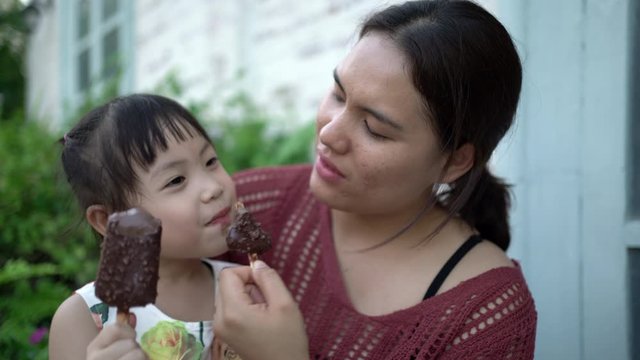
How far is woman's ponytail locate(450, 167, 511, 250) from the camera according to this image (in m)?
2.29

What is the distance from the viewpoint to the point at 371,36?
1969 millimetres

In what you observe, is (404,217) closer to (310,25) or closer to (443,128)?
(443,128)

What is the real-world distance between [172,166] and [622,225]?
5.14 feet

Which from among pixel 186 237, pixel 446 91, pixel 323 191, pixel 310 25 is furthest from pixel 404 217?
pixel 310 25

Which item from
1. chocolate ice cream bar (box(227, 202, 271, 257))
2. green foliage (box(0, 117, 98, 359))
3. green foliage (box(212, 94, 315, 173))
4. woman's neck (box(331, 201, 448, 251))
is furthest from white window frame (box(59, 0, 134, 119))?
chocolate ice cream bar (box(227, 202, 271, 257))

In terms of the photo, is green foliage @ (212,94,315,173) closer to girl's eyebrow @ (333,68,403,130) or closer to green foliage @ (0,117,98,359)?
green foliage @ (0,117,98,359)

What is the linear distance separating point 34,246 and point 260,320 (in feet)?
7.99

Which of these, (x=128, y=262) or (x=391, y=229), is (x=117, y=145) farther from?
(x=391, y=229)

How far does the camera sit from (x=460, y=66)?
6.16ft

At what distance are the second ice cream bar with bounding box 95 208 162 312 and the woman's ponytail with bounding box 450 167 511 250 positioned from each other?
117 centimetres

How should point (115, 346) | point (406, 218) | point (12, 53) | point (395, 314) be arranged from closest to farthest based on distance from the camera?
point (115, 346)
point (395, 314)
point (406, 218)
point (12, 53)

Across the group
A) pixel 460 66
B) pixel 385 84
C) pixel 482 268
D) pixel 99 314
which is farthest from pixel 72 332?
pixel 460 66

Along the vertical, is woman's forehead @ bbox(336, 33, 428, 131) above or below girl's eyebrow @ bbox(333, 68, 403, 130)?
above

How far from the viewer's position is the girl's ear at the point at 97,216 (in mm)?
1931
